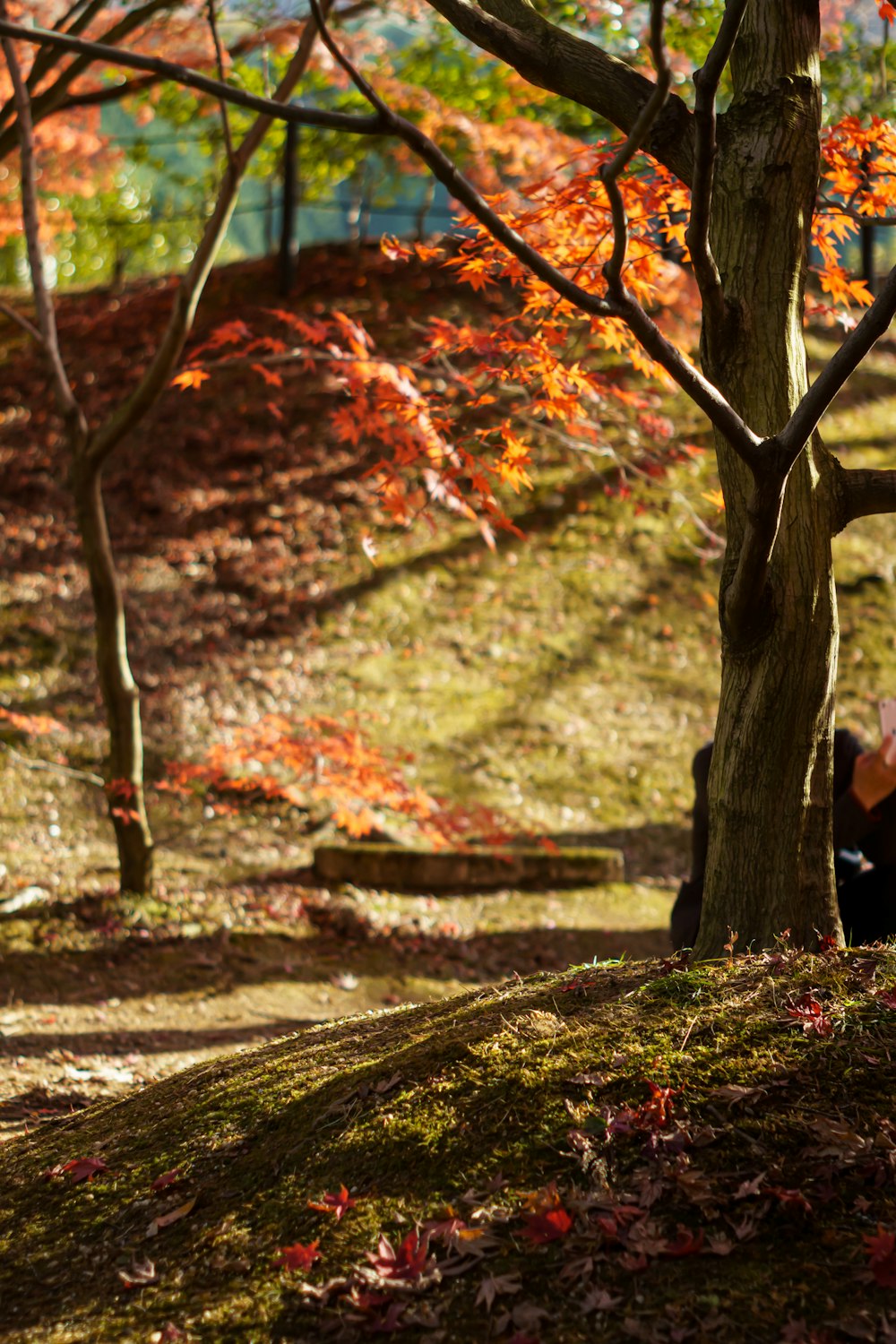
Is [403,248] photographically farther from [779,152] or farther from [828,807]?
[828,807]

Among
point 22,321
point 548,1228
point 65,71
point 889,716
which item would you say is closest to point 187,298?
point 22,321

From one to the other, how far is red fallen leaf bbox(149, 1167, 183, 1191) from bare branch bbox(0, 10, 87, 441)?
12.9ft

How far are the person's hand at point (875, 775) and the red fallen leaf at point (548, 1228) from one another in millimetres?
1930

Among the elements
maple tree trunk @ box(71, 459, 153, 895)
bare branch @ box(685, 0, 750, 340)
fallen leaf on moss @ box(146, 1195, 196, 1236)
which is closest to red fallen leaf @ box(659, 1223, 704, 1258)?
fallen leaf on moss @ box(146, 1195, 196, 1236)

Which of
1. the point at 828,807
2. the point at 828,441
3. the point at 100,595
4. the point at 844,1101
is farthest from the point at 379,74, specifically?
the point at 844,1101

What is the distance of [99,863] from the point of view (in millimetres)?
6391

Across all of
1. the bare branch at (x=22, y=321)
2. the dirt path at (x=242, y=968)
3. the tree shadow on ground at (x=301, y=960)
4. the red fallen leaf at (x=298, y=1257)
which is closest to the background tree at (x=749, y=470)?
the red fallen leaf at (x=298, y=1257)

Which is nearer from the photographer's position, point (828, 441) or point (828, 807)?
point (828, 807)

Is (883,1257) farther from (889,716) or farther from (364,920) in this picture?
(364,920)

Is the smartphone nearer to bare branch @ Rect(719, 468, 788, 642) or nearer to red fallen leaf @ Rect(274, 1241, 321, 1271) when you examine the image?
bare branch @ Rect(719, 468, 788, 642)

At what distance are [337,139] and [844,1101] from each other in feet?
51.5

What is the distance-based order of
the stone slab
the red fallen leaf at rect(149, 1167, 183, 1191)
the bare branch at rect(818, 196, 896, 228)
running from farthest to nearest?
the stone slab, the bare branch at rect(818, 196, 896, 228), the red fallen leaf at rect(149, 1167, 183, 1191)

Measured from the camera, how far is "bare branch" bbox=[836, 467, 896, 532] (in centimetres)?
284

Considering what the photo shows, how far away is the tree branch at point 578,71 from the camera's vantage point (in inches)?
107
